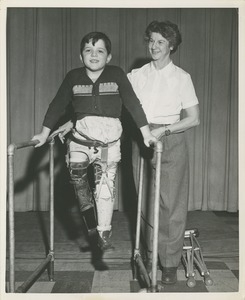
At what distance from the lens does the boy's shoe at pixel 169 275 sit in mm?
2512

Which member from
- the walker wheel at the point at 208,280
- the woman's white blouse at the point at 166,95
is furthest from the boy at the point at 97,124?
the walker wheel at the point at 208,280

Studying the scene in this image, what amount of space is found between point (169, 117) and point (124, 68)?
208cm

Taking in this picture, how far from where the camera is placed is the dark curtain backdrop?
173 inches

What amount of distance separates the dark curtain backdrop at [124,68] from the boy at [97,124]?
2136 mm

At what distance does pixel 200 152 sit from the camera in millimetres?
4645

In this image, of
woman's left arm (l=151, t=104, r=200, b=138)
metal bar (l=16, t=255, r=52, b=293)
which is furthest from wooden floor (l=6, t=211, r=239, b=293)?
woman's left arm (l=151, t=104, r=200, b=138)

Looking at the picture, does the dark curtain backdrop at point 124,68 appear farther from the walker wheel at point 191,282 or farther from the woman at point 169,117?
the walker wheel at point 191,282

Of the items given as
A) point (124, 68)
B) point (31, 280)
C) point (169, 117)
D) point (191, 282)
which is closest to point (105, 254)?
point (191, 282)

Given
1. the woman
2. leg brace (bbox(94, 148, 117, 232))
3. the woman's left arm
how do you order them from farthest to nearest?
the woman, the woman's left arm, leg brace (bbox(94, 148, 117, 232))

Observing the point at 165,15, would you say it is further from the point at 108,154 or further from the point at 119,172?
the point at 108,154

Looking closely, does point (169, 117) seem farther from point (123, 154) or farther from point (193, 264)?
point (123, 154)

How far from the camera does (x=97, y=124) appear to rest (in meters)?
2.17

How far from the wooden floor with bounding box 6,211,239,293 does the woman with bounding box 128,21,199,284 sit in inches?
12.4

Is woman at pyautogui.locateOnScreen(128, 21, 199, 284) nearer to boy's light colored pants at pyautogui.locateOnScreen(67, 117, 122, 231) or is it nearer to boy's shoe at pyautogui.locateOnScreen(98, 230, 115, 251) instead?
boy's light colored pants at pyautogui.locateOnScreen(67, 117, 122, 231)
